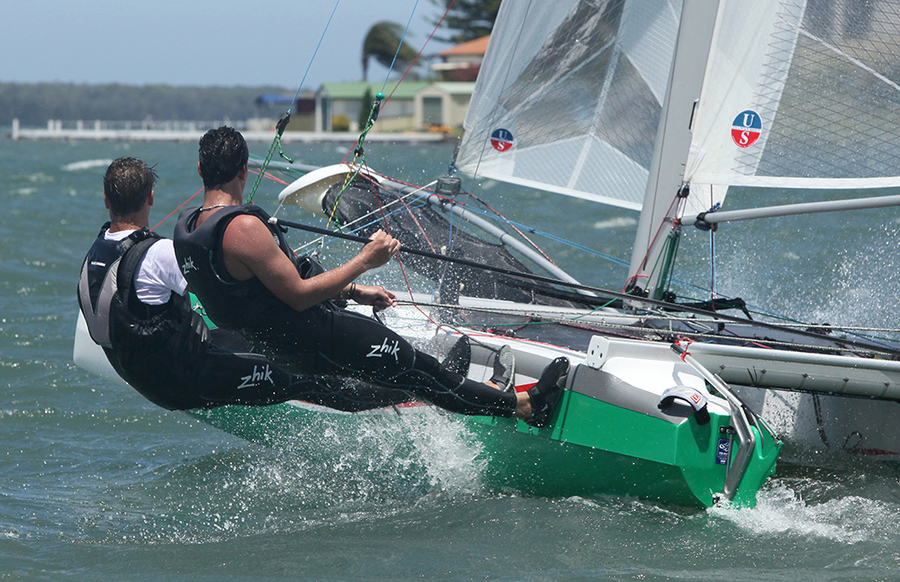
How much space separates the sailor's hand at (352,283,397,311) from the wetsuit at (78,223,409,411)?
35cm

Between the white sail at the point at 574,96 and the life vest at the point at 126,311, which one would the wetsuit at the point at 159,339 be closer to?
the life vest at the point at 126,311

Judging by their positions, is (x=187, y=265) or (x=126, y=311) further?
(x=126, y=311)

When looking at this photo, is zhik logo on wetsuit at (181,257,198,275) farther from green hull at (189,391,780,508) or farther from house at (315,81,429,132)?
house at (315,81,429,132)

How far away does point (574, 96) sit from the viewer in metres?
5.11

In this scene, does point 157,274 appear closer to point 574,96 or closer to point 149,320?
point 149,320

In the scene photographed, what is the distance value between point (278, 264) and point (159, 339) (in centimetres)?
58

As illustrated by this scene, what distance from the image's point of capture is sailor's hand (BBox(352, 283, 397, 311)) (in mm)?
3641

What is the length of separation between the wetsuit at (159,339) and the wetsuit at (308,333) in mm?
172

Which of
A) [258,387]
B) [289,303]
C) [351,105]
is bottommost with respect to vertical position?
[258,387]

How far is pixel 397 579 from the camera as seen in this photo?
3.02 meters

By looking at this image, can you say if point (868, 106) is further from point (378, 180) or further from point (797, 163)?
point (378, 180)

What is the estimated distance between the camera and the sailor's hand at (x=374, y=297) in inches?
143

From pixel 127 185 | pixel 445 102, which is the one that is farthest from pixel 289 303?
pixel 445 102

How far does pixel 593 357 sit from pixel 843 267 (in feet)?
19.3
